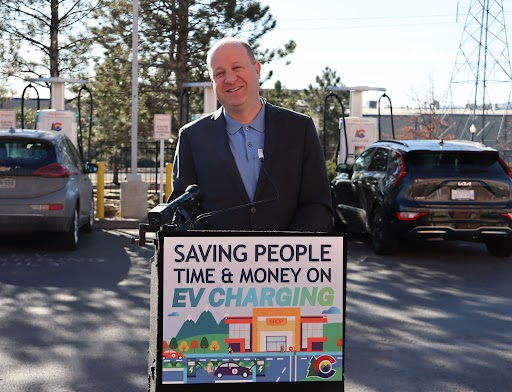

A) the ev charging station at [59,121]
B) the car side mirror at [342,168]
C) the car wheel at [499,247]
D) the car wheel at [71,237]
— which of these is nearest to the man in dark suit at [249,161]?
the car wheel at [71,237]

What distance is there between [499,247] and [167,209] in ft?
33.1

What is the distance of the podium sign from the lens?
3.01 meters

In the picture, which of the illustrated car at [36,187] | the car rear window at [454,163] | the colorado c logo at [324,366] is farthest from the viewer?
the illustrated car at [36,187]

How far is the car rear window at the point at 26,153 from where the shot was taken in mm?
12156

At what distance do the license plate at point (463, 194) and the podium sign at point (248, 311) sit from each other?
892 cm

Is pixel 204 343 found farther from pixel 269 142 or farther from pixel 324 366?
pixel 269 142

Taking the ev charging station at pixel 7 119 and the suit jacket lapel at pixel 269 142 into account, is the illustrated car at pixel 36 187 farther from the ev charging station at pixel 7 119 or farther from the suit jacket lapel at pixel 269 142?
the suit jacket lapel at pixel 269 142

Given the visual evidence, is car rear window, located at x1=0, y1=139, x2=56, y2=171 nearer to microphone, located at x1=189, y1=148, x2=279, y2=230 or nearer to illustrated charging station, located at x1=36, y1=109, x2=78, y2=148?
illustrated charging station, located at x1=36, y1=109, x2=78, y2=148

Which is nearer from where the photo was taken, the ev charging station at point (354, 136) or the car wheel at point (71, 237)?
the car wheel at point (71, 237)

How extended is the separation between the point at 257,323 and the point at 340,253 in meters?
0.36

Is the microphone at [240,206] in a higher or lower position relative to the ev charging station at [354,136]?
lower

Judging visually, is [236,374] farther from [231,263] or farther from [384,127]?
[384,127]

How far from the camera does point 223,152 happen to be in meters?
3.70

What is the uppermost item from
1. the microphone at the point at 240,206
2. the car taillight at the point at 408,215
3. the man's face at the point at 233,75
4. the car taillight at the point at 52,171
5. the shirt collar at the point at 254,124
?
the man's face at the point at 233,75
